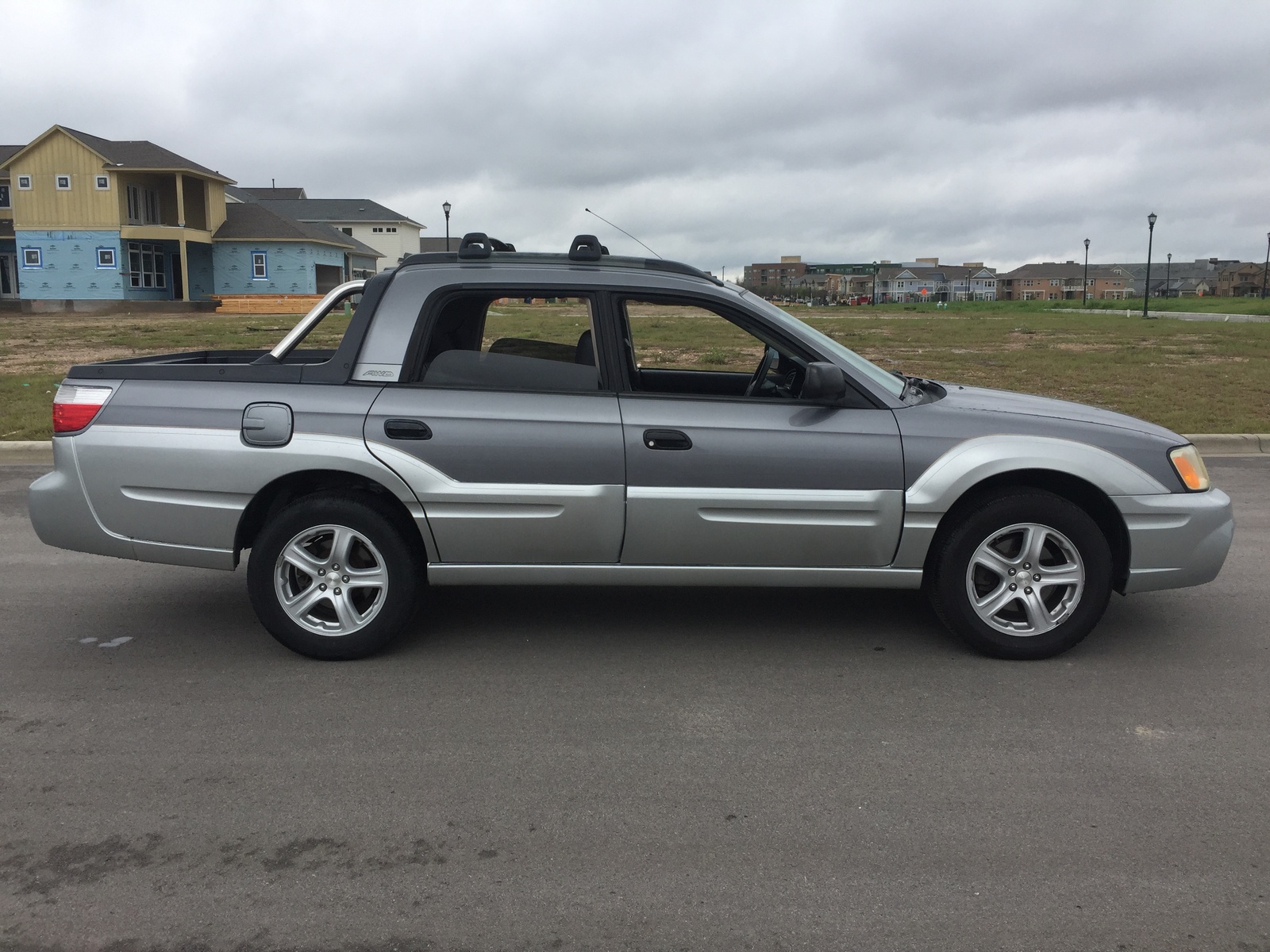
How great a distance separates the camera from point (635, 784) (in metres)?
3.75

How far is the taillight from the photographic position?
4918 mm

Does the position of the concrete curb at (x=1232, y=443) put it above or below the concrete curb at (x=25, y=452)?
above

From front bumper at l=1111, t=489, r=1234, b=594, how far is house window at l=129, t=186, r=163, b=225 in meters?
53.7

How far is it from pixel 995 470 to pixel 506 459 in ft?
6.95

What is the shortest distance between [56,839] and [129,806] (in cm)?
25

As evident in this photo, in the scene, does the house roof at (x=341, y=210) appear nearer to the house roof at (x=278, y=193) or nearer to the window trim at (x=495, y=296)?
the house roof at (x=278, y=193)

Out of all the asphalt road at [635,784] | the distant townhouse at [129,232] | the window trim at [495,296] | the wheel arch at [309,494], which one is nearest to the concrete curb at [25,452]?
the asphalt road at [635,784]

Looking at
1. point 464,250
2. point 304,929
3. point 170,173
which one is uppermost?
point 170,173

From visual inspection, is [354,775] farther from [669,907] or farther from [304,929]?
[669,907]

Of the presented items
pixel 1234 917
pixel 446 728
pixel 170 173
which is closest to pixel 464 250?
pixel 446 728

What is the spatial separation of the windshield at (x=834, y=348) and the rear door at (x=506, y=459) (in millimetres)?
844

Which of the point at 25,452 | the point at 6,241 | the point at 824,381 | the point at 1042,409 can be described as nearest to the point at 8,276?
the point at 6,241

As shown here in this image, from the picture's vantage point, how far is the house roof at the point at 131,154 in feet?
162

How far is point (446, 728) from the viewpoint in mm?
4223
